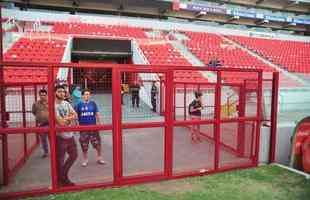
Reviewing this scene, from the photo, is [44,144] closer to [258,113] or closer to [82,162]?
[82,162]

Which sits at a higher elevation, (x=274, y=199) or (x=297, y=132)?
(x=297, y=132)

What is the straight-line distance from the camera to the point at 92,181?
441 cm

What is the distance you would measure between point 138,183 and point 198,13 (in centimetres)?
2743

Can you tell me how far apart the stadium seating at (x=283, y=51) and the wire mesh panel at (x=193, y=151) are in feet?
44.6

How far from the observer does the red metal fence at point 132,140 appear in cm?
415

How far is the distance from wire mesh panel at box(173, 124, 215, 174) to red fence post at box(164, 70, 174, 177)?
0.30 meters

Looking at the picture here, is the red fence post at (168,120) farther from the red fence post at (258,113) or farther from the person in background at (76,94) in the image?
the person in background at (76,94)

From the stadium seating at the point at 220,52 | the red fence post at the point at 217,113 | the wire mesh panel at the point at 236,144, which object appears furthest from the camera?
the stadium seating at the point at 220,52

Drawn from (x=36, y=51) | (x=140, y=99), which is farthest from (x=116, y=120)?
(x=36, y=51)

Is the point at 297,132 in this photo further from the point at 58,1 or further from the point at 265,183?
the point at 58,1

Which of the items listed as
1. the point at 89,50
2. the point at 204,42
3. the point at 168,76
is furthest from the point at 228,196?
the point at 204,42

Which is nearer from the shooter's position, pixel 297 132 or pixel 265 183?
pixel 265 183

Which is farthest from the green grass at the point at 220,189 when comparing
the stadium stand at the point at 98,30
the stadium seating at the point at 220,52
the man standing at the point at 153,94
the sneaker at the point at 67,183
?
the stadium stand at the point at 98,30

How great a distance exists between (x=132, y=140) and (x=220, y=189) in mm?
2849
